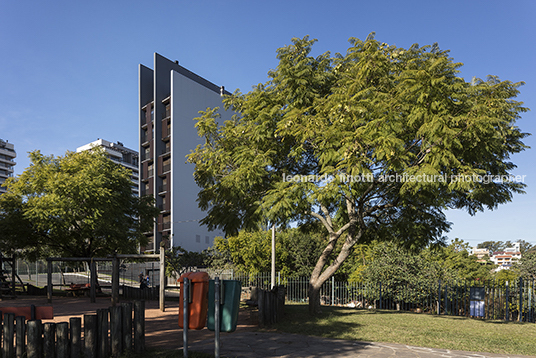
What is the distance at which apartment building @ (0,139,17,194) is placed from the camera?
451 ft

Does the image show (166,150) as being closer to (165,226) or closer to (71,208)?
(165,226)

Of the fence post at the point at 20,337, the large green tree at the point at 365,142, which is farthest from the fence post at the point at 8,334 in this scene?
the large green tree at the point at 365,142

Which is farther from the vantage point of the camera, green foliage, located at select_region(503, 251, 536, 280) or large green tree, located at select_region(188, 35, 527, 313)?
green foliage, located at select_region(503, 251, 536, 280)

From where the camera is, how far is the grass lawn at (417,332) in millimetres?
9312

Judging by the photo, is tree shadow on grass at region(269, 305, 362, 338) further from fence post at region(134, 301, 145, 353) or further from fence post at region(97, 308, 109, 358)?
fence post at region(97, 308, 109, 358)

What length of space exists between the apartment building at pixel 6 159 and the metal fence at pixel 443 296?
447ft

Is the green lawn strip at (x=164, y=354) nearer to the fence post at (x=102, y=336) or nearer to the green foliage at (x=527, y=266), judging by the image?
the fence post at (x=102, y=336)

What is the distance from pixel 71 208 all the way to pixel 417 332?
1868cm

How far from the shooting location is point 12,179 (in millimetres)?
26156

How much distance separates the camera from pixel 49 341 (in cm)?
668

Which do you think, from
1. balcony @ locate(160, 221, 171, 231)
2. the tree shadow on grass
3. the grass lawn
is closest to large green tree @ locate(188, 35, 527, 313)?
the tree shadow on grass

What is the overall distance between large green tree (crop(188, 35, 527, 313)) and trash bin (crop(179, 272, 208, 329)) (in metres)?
4.79

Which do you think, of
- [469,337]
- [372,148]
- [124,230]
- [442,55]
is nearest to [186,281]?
[372,148]

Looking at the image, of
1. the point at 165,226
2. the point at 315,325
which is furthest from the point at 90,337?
the point at 165,226
